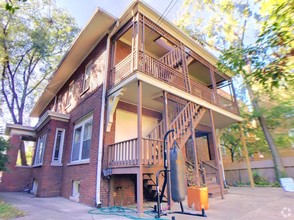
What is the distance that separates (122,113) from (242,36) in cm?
1195

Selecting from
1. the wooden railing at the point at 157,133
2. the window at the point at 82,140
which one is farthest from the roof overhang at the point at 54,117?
the wooden railing at the point at 157,133

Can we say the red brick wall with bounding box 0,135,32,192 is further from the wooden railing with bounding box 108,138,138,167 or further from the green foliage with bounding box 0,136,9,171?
the wooden railing with bounding box 108,138,138,167

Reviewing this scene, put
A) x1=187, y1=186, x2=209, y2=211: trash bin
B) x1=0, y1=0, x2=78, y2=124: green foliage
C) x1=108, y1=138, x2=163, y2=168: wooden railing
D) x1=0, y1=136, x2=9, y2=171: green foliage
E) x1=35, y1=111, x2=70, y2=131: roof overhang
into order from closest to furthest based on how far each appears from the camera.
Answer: x1=187, y1=186, x2=209, y2=211: trash bin < x1=108, y1=138, x2=163, y2=168: wooden railing < x1=0, y1=136, x2=9, y2=171: green foliage < x1=35, y1=111, x2=70, y2=131: roof overhang < x1=0, y1=0, x2=78, y2=124: green foliage

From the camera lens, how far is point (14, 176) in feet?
37.7

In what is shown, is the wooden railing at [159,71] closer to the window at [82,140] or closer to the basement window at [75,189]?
the window at [82,140]

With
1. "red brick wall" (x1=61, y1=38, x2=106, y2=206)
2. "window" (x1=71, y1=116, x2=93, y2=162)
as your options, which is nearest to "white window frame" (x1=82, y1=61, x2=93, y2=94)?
"red brick wall" (x1=61, y1=38, x2=106, y2=206)

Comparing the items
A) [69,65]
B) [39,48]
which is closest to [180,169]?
[69,65]

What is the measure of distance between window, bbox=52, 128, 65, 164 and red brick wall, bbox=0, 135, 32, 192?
3.57 meters

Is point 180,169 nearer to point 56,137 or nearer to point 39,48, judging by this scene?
point 56,137

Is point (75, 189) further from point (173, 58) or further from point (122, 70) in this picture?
point (173, 58)

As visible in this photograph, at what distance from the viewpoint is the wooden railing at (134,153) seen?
5594mm

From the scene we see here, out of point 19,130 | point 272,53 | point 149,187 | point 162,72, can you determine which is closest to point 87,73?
point 162,72

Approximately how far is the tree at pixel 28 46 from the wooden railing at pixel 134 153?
14.4 metres

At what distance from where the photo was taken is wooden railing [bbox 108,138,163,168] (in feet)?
18.4
